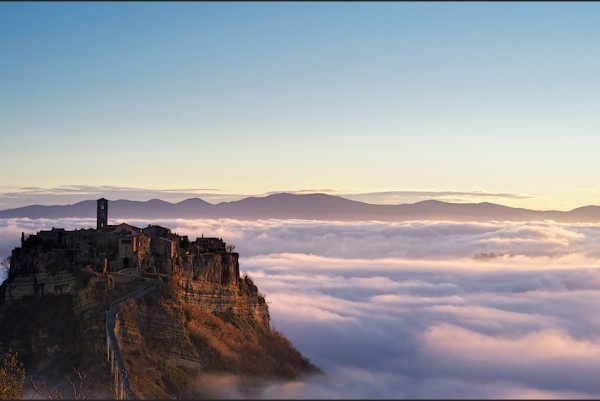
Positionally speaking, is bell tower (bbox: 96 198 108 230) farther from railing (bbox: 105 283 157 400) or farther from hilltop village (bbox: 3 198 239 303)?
railing (bbox: 105 283 157 400)

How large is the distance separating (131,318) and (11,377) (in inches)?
528

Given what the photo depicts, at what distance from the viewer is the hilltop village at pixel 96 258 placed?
317ft

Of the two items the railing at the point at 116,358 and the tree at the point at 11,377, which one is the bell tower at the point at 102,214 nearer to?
the railing at the point at 116,358

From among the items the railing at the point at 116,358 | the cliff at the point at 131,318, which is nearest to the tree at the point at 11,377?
the cliff at the point at 131,318

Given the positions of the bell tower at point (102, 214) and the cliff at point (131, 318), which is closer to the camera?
the cliff at point (131, 318)

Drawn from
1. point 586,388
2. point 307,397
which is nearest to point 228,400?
point 307,397

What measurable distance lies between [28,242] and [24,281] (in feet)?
26.2

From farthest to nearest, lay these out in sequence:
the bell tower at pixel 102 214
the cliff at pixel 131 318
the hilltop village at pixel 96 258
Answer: the bell tower at pixel 102 214
the hilltop village at pixel 96 258
the cliff at pixel 131 318

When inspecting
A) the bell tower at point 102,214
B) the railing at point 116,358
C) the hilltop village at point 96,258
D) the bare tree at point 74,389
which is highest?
the bell tower at point 102,214

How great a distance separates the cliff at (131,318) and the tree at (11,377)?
4.16 feet

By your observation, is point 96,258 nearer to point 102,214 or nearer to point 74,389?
point 102,214

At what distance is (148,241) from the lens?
336 feet

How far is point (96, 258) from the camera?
9762 centimetres

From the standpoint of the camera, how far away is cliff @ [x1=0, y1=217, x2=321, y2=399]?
284 ft
